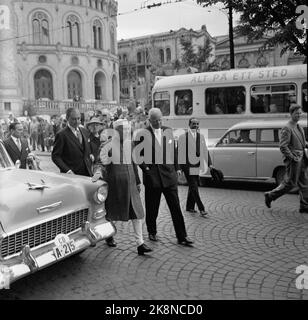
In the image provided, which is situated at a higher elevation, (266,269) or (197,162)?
(197,162)

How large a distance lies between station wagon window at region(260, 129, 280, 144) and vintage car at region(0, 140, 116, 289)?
5.51m

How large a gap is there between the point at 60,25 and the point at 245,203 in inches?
2062

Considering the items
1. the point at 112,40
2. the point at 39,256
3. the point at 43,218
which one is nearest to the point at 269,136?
the point at 43,218

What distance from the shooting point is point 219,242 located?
5.95m

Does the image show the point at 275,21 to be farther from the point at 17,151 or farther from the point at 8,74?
the point at 8,74

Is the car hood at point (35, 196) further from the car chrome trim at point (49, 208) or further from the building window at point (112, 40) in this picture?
the building window at point (112, 40)

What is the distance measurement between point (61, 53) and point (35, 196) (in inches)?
2103

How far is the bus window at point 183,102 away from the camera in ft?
47.8

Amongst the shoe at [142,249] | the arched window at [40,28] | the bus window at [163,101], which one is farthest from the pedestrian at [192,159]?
the arched window at [40,28]

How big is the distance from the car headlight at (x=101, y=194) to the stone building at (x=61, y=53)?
45.5 metres

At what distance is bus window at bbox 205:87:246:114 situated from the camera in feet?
43.8
